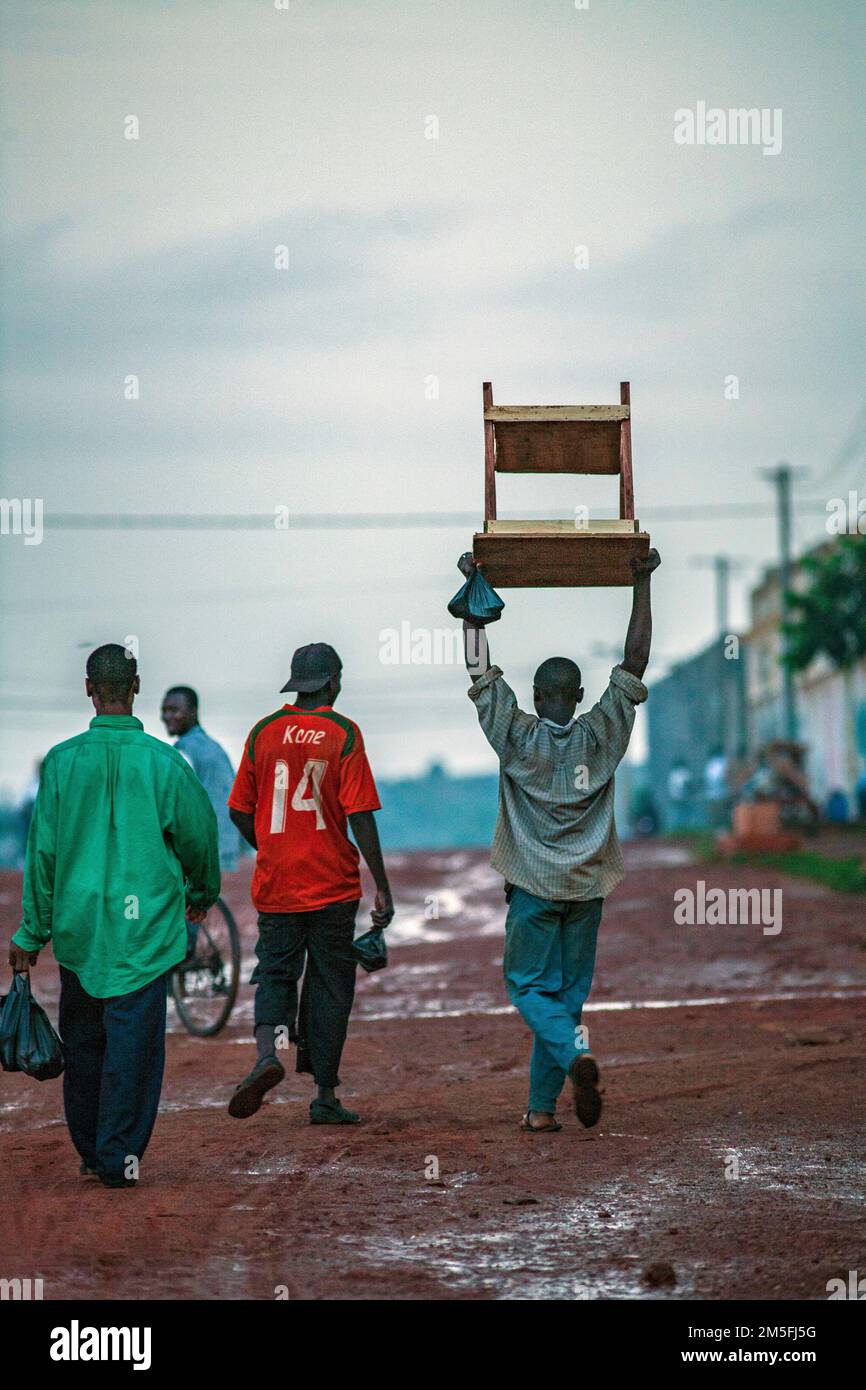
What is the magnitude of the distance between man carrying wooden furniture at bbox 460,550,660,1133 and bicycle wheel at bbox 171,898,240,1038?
3.84 metres

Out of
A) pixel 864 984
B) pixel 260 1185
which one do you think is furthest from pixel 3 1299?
pixel 864 984

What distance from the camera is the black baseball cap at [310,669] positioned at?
26.1 feet

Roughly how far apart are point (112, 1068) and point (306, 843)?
4.76 feet

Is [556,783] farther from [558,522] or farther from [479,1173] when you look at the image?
[479,1173]

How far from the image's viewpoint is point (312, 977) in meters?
7.99

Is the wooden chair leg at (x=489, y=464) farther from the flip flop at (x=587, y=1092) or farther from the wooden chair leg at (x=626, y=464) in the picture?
the flip flop at (x=587, y=1092)

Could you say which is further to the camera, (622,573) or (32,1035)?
(622,573)

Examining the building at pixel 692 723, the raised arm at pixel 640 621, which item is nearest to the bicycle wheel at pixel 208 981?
the raised arm at pixel 640 621

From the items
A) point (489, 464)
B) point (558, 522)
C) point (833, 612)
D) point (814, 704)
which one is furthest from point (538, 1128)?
point (814, 704)

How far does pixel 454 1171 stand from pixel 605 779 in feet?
5.61

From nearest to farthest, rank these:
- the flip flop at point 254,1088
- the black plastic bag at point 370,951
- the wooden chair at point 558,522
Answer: the flip flop at point 254,1088 < the wooden chair at point 558,522 < the black plastic bag at point 370,951

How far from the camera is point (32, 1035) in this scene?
682cm

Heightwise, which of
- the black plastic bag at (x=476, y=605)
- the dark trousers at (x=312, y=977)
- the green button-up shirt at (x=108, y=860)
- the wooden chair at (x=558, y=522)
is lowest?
the dark trousers at (x=312, y=977)
